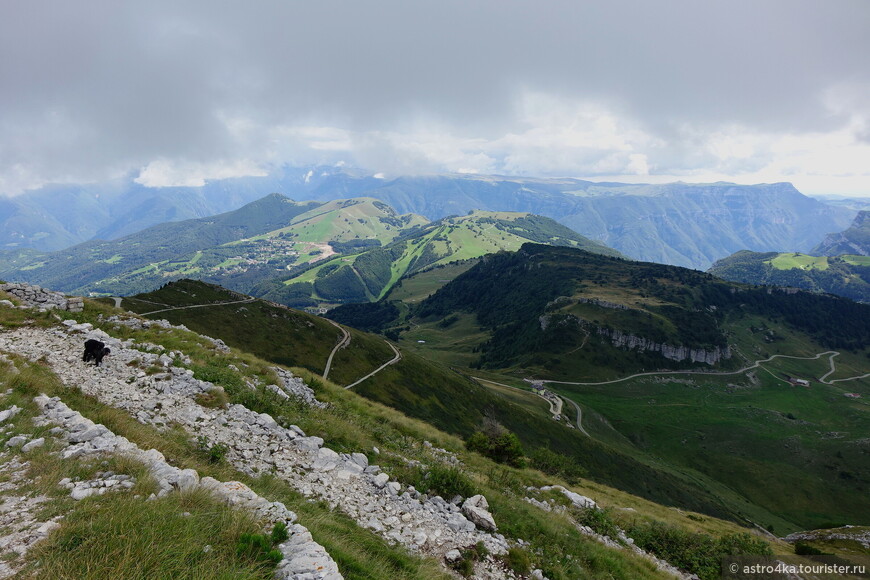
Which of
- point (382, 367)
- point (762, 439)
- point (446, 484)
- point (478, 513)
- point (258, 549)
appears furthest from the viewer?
point (762, 439)

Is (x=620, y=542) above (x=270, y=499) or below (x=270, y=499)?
below

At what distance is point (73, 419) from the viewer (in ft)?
38.7

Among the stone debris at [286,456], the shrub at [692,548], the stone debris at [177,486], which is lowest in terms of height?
the shrub at [692,548]

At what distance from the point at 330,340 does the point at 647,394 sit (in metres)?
168

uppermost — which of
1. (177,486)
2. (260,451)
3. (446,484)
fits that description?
(177,486)

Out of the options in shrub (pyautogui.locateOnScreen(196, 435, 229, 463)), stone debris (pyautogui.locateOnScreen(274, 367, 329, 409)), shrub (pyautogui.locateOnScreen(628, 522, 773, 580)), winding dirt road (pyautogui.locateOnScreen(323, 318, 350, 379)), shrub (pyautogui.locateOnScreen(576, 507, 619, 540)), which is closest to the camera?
shrub (pyautogui.locateOnScreen(196, 435, 229, 463))

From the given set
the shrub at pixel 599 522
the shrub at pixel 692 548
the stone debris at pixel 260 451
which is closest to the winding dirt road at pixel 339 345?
the stone debris at pixel 260 451

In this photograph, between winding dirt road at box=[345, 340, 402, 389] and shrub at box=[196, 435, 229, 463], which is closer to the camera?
shrub at box=[196, 435, 229, 463]

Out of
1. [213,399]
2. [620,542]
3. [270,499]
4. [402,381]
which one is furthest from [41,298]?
[402,381]

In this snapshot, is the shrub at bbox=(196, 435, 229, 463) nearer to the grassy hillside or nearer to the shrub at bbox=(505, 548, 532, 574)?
the grassy hillside

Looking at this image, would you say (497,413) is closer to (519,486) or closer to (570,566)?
(519,486)

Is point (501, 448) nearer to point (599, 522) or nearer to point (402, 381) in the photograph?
point (599, 522)

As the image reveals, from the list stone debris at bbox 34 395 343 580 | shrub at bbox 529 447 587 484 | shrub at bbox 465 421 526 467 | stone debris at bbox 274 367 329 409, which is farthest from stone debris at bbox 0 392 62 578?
shrub at bbox 529 447 587 484

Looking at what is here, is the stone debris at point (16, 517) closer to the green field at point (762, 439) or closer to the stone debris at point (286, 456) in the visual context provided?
the stone debris at point (286, 456)
